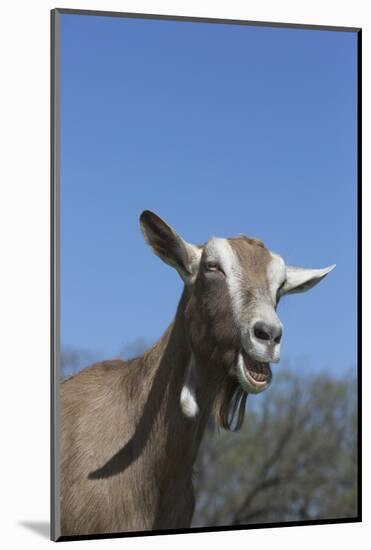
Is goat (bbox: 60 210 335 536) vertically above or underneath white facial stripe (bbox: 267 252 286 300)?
underneath

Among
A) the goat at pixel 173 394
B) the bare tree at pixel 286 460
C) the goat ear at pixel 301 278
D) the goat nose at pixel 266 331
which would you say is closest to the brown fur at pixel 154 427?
the goat at pixel 173 394

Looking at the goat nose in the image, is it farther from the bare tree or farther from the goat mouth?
the bare tree

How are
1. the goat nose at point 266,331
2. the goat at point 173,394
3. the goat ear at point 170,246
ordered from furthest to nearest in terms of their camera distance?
the goat ear at point 170,246
the goat at point 173,394
the goat nose at point 266,331

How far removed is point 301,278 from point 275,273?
370 mm

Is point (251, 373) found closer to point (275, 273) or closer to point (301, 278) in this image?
point (275, 273)

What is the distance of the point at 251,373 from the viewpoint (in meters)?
6.29

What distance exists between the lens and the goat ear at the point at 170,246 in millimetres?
6371

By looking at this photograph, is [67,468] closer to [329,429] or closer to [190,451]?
[190,451]

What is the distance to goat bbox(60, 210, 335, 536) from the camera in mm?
6254

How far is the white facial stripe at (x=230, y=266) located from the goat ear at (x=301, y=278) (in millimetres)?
341

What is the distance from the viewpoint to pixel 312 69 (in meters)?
7.32

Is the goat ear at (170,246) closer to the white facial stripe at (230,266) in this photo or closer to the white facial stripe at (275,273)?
the white facial stripe at (230,266)

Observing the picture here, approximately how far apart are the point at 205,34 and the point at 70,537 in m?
2.50

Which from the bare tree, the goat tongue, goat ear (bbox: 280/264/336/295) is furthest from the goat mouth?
the bare tree
